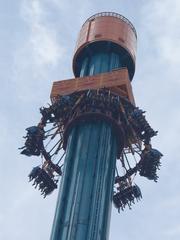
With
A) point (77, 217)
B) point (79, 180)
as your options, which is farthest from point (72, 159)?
point (77, 217)

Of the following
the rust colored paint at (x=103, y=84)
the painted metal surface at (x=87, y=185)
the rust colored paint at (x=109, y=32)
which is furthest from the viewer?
the rust colored paint at (x=109, y=32)

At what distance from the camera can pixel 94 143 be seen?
60031 millimetres

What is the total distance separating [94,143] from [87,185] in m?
5.72

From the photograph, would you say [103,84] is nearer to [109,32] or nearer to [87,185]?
[109,32]

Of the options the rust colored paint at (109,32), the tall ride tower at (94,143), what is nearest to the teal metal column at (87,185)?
the tall ride tower at (94,143)

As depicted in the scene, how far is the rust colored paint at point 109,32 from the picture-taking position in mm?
71375

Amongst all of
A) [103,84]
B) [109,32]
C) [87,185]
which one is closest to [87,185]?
[87,185]

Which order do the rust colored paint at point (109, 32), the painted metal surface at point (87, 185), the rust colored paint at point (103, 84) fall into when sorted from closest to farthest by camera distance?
1. the painted metal surface at point (87, 185)
2. the rust colored paint at point (103, 84)
3. the rust colored paint at point (109, 32)

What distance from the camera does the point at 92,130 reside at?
61.3 metres

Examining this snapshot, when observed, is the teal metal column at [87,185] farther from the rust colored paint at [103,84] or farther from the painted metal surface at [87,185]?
the rust colored paint at [103,84]

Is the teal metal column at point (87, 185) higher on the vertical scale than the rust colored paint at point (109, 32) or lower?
lower

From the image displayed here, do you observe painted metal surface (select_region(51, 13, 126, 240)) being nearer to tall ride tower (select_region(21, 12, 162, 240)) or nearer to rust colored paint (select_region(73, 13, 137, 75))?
tall ride tower (select_region(21, 12, 162, 240))

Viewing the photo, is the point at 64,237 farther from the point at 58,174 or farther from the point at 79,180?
the point at 58,174

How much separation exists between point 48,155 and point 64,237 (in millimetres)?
13878
